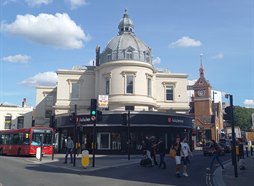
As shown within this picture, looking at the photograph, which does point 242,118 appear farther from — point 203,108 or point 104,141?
point 104,141

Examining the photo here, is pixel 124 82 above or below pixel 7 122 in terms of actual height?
above

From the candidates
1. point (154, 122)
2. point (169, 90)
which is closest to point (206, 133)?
point (169, 90)

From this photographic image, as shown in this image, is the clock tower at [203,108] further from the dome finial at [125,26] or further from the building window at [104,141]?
the building window at [104,141]

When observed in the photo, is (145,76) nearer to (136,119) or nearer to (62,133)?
(136,119)

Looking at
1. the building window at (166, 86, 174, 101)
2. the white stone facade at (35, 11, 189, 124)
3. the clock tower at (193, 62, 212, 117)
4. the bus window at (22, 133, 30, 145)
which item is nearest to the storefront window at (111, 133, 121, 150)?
the white stone facade at (35, 11, 189, 124)

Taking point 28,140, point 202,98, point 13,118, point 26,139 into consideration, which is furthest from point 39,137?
point 202,98

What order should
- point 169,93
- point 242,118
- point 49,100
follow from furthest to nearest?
point 242,118 < point 49,100 < point 169,93

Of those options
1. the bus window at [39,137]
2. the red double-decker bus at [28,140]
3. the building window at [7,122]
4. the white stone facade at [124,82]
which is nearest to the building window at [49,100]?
the white stone facade at [124,82]

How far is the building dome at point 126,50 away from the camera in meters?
45.8

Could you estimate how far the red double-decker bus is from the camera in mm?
31703

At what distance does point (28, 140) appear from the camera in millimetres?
31781

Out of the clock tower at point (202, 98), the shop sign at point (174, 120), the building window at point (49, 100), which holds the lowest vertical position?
the shop sign at point (174, 120)

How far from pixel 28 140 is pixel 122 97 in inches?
586

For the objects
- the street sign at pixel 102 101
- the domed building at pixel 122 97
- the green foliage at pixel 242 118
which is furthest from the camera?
the green foliage at pixel 242 118
